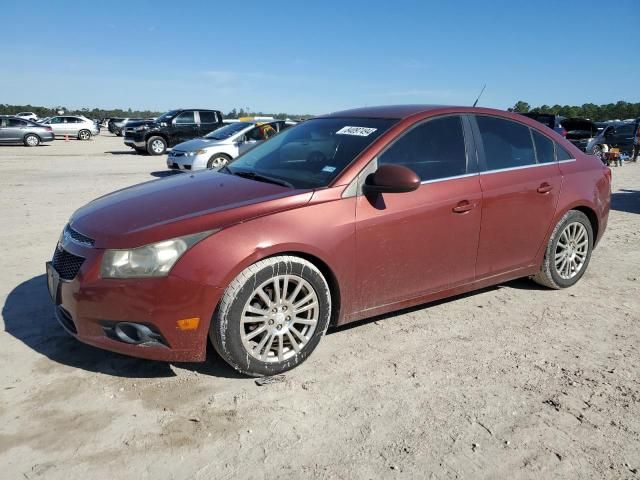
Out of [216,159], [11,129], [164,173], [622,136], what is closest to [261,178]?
[216,159]

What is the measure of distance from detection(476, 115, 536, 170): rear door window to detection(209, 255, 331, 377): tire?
5.92 ft

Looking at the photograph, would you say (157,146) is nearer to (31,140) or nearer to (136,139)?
(136,139)

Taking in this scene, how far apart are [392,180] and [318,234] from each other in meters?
0.60

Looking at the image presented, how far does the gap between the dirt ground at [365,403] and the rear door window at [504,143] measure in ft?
3.94

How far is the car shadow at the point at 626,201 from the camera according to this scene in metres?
9.28

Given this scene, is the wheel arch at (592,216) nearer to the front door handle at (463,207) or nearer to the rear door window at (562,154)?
the rear door window at (562,154)

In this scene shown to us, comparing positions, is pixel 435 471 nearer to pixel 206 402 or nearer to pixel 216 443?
pixel 216 443

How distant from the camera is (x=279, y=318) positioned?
3.12m

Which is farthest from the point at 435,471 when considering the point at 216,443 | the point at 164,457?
the point at 164,457

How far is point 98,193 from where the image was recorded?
10039mm

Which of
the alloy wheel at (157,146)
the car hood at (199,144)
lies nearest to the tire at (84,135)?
the alloy wheel at (157,146)

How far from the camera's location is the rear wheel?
2605 centimetres

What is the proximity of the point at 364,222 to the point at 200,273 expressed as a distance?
1.11 meters

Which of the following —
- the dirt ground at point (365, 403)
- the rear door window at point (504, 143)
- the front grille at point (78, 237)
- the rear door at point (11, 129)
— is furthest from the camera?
the rear door at point (11, 129)
